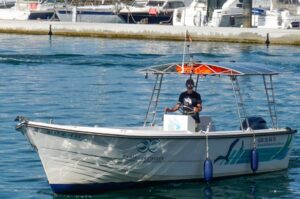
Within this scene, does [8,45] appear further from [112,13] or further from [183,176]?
[183,176]

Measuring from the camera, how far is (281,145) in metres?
25.2

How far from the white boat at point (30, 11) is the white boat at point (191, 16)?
1088cm

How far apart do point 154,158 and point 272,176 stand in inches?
149

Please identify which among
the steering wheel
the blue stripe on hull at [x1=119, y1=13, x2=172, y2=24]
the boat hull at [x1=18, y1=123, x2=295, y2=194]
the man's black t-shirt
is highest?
the man's black t-shirt

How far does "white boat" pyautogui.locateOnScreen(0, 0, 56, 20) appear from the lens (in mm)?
82688

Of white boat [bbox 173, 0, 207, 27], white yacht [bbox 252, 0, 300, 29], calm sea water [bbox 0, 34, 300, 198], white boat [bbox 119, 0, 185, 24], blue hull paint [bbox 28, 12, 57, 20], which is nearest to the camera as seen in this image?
calm sea water [bbox 0, 34, 300, 198]

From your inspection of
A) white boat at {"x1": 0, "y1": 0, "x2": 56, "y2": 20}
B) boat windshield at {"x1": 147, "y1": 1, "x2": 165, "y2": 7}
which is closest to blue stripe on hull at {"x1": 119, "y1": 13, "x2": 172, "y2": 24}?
boat windshield at {"x1": 147, "y1": 1, "x2": 165, "y2": 7}

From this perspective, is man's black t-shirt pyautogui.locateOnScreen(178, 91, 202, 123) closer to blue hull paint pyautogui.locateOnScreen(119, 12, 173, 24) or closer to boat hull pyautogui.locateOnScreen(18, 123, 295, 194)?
boat hull pyautogui.locateOnScreen(18, 123, 295, 194)

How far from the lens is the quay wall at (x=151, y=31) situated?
217 ft

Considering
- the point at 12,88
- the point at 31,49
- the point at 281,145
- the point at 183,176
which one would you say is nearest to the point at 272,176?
the point at 281,145

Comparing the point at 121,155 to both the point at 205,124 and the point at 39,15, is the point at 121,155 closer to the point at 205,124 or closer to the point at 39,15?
the point at 205,124

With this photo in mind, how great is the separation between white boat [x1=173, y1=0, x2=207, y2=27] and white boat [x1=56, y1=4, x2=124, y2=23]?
5402mm

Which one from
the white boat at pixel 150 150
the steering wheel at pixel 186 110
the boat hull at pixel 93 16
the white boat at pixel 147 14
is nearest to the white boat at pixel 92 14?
the boat hull at pixel 93 16

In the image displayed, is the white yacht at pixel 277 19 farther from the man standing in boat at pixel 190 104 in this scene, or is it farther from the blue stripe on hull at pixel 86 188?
the blue stripe on hull at pixel 86 188
